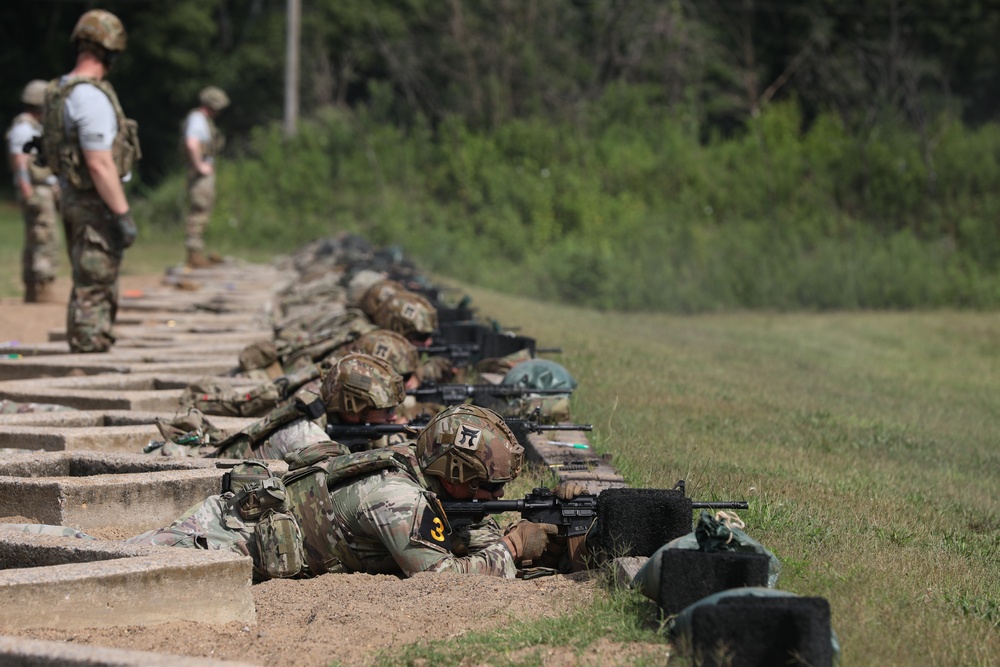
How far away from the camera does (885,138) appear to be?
2441cm

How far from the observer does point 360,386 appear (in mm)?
6102

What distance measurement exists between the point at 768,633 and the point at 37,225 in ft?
38.5

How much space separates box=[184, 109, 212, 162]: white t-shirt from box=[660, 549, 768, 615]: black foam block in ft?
43.7

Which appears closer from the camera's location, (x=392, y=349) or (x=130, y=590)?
(x=130, y=590)

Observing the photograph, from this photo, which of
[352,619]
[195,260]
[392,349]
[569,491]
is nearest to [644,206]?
[195,260]

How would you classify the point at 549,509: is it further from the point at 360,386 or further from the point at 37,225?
the point at 37,225

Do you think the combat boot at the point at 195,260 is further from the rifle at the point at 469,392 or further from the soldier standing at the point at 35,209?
the rifle at the point at 469,392

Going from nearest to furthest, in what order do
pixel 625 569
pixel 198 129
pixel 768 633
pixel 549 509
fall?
pixel 768 633 < pixel 625 569 < pixel 549 509 < pixel 198 129

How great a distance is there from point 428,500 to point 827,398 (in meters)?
7.16

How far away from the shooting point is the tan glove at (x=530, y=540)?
5.51 metres

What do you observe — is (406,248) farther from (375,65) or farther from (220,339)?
(375,65)

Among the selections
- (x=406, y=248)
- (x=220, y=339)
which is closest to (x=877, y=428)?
(x=220, y=339)

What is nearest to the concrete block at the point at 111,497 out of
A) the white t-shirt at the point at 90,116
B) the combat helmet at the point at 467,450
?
the combat helmet at the point at 467,450

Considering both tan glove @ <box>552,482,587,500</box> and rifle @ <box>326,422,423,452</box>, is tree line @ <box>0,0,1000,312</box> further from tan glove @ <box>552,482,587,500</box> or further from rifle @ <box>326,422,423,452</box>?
tan glove @ <box>552,482,587,500</box>
